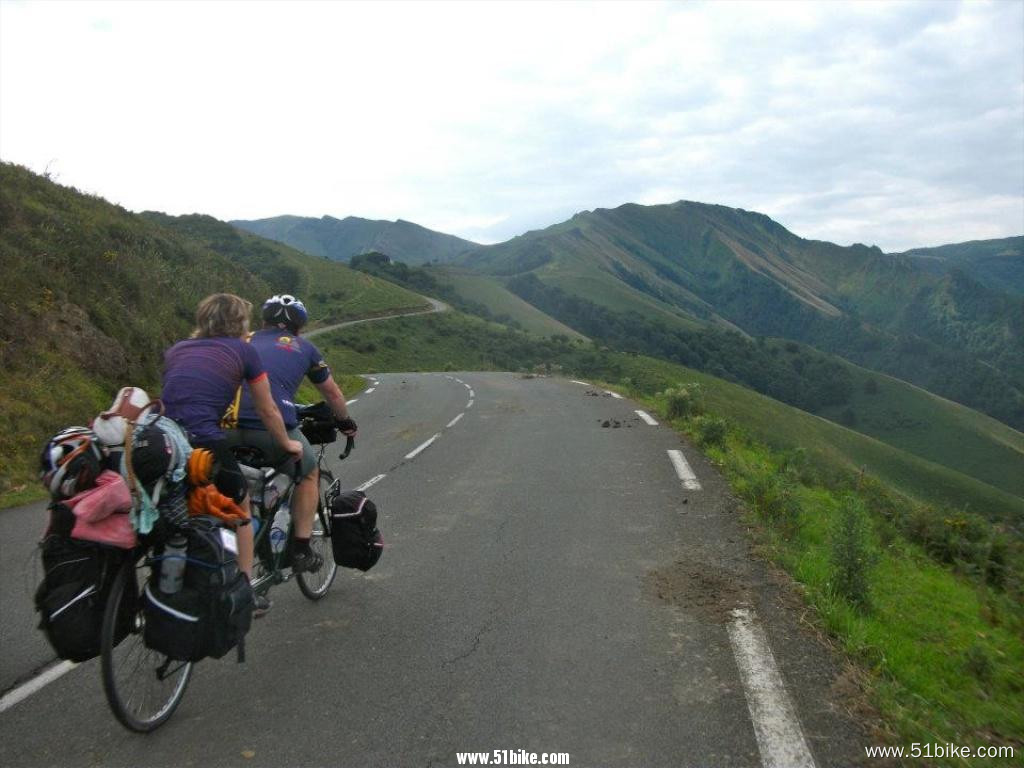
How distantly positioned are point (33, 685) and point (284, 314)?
2473 mm

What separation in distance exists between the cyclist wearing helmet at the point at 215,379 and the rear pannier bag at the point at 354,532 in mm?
952

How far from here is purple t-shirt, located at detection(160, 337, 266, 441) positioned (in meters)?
3.61

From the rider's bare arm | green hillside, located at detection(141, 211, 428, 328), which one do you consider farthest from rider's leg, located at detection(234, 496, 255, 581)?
green hillside, located at detection(141, 211, 428, 328)

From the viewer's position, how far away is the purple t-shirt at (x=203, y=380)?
11.8 ft

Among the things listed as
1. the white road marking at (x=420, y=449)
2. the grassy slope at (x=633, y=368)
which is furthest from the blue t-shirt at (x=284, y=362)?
the grassy slope at (x=633, y=368)

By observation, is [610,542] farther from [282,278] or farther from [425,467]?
[282,278]

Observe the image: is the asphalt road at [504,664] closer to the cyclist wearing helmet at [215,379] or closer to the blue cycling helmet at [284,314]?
the cyclist wearing helmet at [215,379]

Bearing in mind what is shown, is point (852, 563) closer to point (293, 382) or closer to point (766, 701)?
point (766, 701)

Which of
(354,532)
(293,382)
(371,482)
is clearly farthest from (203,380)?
(371,482)

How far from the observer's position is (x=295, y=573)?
14.8 feet

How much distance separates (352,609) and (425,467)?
5187mm

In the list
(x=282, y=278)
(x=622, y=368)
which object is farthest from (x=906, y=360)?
(x=282, y=278)

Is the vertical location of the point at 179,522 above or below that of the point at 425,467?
above

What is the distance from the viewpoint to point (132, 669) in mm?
3279
